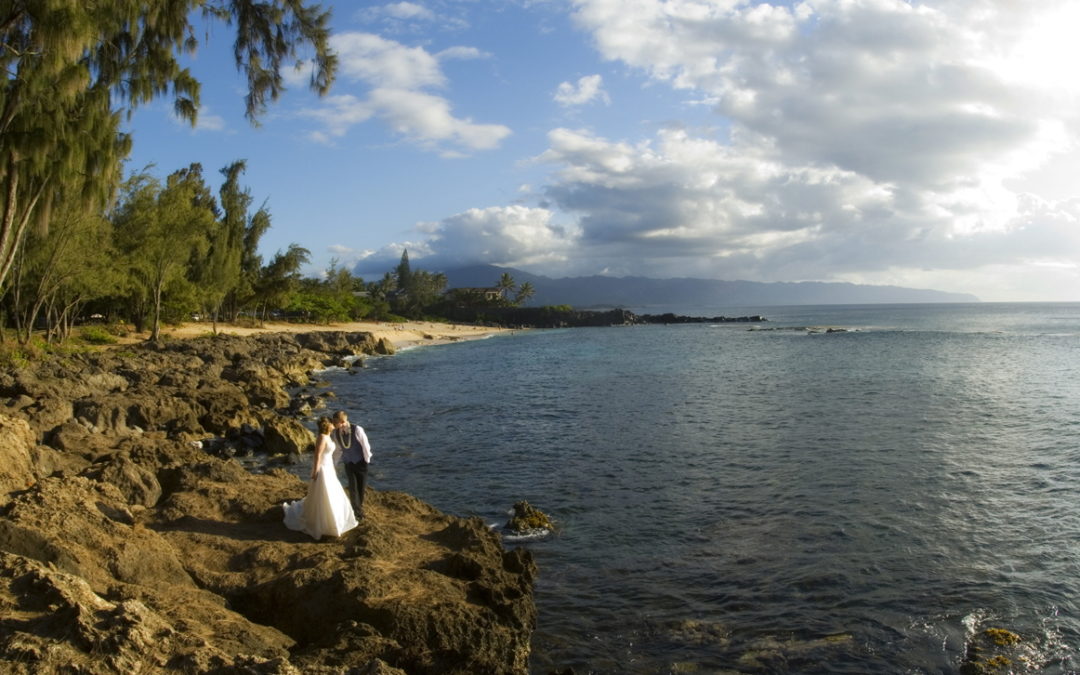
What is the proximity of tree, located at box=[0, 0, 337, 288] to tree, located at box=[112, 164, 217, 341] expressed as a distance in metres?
26.8

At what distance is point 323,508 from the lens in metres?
10.7

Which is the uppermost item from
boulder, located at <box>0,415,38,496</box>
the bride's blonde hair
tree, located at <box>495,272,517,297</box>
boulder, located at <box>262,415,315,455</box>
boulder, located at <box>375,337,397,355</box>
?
tree, located at <box>495,272,517,297</box>

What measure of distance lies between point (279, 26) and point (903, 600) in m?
15.1

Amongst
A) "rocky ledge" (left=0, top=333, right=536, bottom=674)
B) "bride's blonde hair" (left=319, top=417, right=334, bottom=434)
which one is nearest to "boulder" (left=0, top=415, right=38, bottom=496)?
"rocky ledge" (left=0, top=333, right=536, bottom=674)

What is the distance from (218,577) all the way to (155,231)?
47.5m

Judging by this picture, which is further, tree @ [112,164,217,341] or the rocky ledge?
tree @ [112,164,217,341]

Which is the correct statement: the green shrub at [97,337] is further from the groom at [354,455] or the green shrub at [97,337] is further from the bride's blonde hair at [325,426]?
the bride's blonde hair at [325,426]

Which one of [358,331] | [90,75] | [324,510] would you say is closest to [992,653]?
[324,510]

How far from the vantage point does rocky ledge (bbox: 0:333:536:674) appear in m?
5.89

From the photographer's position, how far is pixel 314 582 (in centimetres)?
879

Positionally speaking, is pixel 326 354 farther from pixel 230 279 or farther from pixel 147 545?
pixel 147 545

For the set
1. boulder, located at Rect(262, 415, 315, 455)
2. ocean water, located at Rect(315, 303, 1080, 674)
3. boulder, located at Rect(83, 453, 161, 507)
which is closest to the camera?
ocean water, located at Rect(315, 303, 1080, 674)

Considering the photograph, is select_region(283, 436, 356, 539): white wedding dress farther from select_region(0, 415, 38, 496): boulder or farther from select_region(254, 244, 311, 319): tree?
select_region(254, 244, 311, 319): tree

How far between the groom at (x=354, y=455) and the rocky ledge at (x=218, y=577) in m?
0.47
